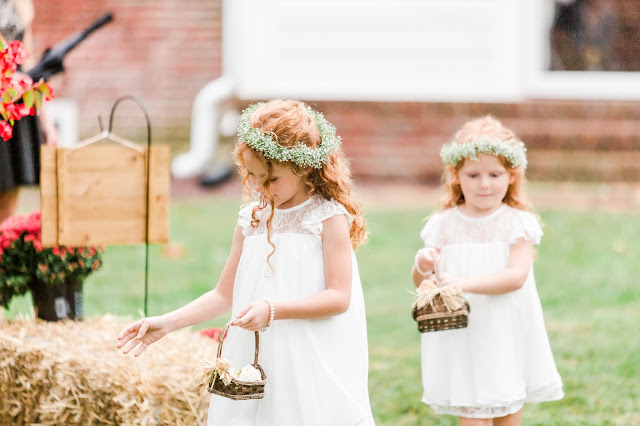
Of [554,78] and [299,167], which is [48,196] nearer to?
[299,167]

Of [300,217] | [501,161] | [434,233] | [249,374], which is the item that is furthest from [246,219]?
[501,161]

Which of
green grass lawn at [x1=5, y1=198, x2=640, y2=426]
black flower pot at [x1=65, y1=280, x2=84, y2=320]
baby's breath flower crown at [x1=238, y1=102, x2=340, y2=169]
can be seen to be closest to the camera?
baby's breath flower crown at [x1=238, y1=102, x2=340, y2=169]

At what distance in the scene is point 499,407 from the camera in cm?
371

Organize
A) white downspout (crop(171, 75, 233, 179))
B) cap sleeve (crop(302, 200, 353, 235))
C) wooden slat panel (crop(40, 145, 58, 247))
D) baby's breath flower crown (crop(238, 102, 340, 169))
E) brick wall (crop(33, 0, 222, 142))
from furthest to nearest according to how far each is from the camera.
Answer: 1. brick wall (crop(33, 0, 222, 142))
2. white downspout (crop(171, 75, 233, 179))
3. wooden slat panel (crop(40, 145, 58, 247))
4. cap sleeve (crop(302, 200, 353, 235))
5. baby's breath flower crown (crop(238, 102, 340, 169))

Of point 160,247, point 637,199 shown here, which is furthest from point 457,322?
point 637,199

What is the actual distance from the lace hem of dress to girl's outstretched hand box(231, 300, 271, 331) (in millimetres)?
1164

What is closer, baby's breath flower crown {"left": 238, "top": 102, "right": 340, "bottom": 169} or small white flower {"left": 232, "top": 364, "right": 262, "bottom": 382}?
small white flower {"left": 232, "top": 364, "right": 262, "bottom": 382}

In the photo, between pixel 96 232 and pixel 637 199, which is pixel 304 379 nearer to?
pixel 96 232

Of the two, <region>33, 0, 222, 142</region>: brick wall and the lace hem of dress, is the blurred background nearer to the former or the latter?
<region>33, 0, 222, 142</region>: brick wall

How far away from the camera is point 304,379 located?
3039 mm

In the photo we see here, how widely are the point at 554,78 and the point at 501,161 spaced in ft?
21.6

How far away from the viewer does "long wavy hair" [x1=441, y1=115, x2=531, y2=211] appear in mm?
3852

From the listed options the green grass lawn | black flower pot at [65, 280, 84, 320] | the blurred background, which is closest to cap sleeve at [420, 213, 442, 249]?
the green grass lawn

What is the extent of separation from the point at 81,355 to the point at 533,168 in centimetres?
656
